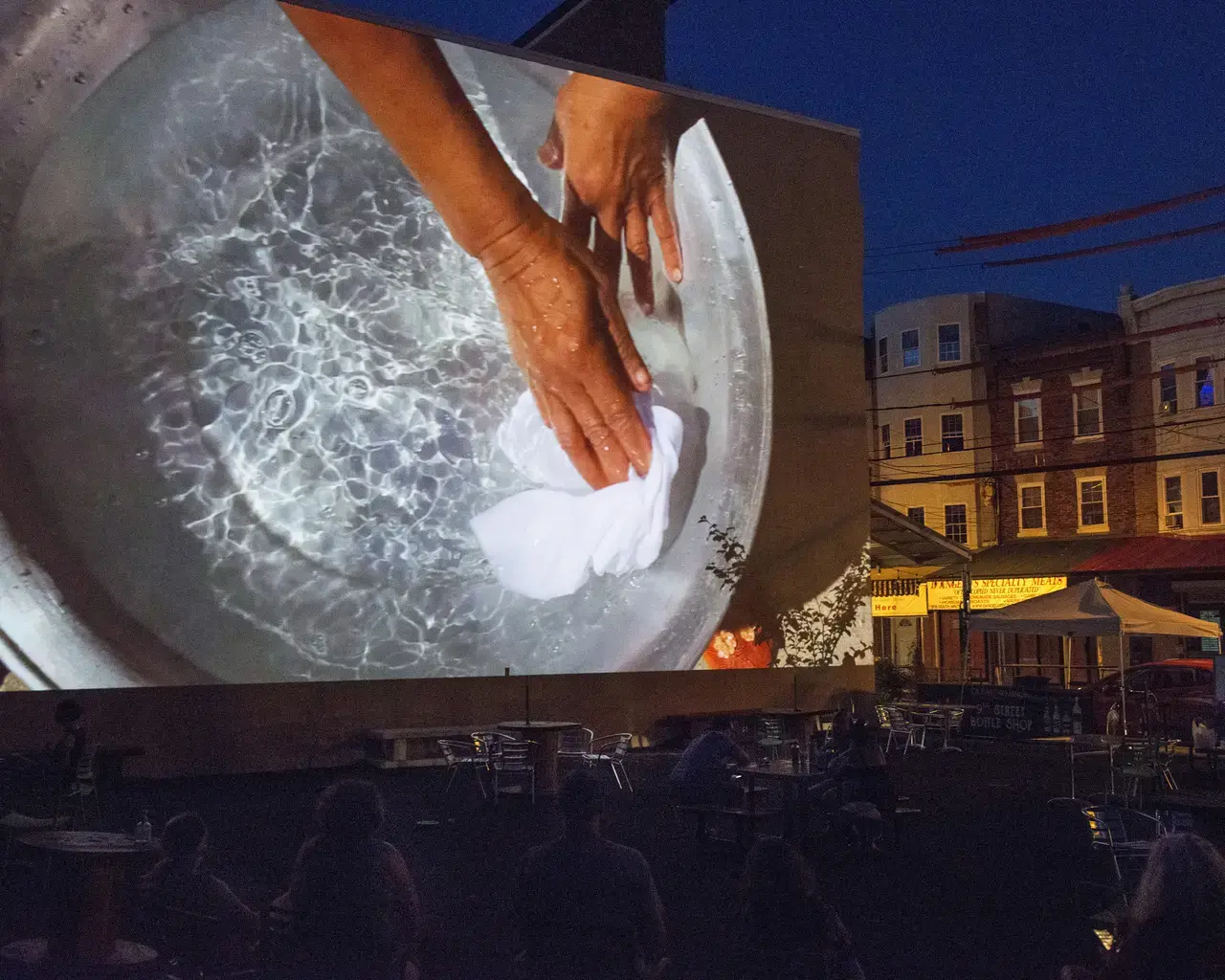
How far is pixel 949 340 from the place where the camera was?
29.7 m

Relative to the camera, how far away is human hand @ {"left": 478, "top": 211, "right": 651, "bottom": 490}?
13.6m

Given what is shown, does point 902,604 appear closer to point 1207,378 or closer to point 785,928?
point 1207,378

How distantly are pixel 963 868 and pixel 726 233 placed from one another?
9.29 metres

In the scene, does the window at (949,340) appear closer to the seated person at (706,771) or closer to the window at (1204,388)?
the window at (1204,388)

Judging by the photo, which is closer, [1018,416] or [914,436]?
[1018,416]

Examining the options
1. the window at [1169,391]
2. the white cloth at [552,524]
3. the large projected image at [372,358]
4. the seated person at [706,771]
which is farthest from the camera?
the window at [1169,391]

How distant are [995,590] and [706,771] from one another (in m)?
20.8

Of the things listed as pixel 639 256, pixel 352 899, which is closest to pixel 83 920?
pixel 352 899

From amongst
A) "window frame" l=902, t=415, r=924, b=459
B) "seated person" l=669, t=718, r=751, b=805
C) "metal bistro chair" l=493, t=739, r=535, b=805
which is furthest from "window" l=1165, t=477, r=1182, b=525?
"seated person" l=669, t=718, r=751, b=805

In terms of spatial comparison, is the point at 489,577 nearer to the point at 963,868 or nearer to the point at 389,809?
the point at 389,809

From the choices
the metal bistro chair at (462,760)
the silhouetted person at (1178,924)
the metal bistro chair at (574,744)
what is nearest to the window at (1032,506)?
the metal bistro chair at (574,744)

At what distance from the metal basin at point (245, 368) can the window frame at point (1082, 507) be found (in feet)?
54.9

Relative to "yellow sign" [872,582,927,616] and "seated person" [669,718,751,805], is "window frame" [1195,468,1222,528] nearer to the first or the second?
"yellow sign" [872,582,927,616]

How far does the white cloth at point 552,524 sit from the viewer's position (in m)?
13.4
